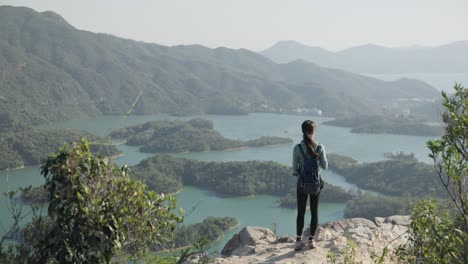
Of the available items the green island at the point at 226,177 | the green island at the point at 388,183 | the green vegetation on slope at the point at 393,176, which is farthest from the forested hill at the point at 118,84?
the green island at the point at 388,183

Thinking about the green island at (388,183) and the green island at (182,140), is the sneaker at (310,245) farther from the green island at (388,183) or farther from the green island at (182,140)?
the green island at (182,140)

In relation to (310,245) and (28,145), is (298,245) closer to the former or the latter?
(310,245)

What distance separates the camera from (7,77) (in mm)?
77688

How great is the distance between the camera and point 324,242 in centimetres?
506

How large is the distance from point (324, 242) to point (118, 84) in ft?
329

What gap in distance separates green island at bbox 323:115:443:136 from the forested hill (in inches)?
691

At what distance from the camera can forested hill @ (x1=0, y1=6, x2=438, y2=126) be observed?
81.1 m

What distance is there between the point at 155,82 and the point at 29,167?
66.3 meters

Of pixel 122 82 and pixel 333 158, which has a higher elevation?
pixel 122 82

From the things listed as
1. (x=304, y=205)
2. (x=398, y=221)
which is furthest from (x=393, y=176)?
(x=304, y=205)

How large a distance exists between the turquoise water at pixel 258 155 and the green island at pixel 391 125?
184cm

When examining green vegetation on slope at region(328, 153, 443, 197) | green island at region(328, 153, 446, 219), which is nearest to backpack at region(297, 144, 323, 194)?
green island at region(328, 153, 446, 219)

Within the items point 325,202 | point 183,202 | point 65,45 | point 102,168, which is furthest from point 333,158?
point 65,45

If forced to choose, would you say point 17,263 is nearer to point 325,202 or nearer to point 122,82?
point 325,202
